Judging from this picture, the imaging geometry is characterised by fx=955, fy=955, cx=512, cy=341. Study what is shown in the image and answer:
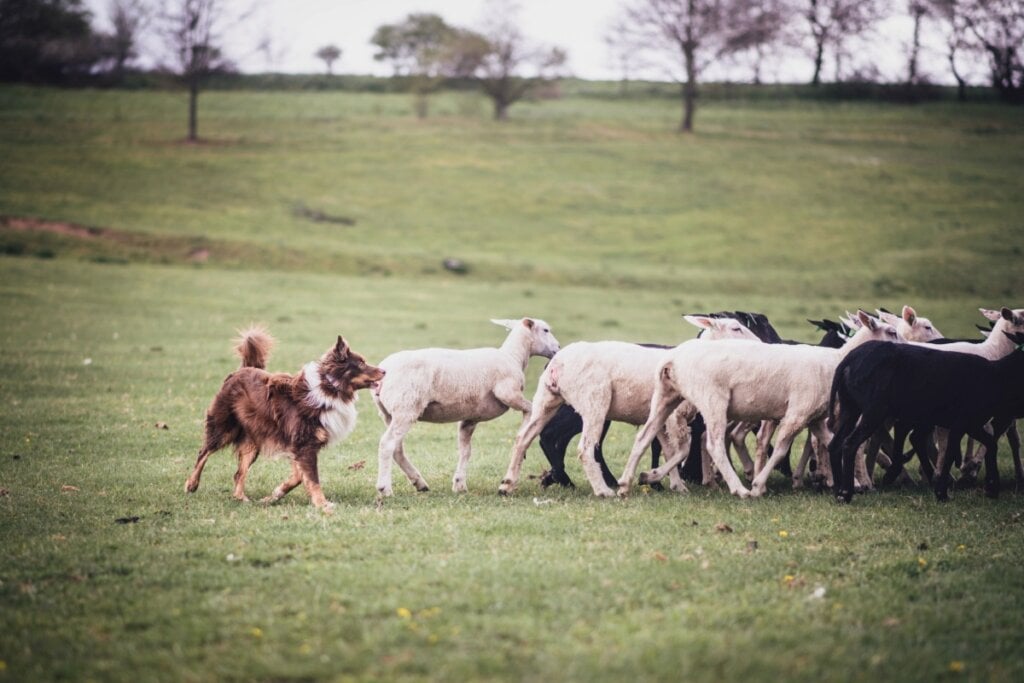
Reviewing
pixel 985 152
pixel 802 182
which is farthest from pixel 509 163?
pixel 985 152

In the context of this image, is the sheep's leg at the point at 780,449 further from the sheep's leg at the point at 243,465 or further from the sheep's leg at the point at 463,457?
the sheep's leg at the point at 243,465

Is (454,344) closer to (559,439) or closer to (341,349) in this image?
(559,439)

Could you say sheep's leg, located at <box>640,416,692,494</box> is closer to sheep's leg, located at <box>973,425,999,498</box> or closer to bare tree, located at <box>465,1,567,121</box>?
sheep's leg, located at <box>973,425,999,498</box>

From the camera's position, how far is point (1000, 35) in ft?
167

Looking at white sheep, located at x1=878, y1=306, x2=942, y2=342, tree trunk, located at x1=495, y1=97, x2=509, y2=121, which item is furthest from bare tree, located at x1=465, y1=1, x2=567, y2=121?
white sheep, located at x1=878, y1=306, x2=942, y2=342

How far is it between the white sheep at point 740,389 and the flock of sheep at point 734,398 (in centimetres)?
1

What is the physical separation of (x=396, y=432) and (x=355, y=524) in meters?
2.05

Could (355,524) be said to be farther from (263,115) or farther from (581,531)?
(263,115)

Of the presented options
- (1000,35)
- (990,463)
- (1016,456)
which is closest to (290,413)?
(990,463)

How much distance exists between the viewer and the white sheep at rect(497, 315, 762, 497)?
1120cm

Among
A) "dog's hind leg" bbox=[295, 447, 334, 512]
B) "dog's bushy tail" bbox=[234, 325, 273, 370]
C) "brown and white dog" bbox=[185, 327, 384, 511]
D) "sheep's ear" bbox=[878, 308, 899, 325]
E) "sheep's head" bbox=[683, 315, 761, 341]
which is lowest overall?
"dog's hind leg" bbox=[295, 447, 334, 512]

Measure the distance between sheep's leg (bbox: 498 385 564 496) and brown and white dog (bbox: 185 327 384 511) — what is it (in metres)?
1.92

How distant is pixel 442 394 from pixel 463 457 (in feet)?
2.71

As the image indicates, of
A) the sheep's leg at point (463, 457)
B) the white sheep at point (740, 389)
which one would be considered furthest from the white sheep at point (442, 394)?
the white sheep at point (740, 389)
